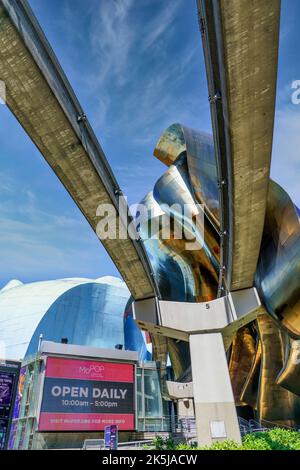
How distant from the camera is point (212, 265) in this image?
27750mm

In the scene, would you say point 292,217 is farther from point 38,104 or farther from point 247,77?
point 38,104

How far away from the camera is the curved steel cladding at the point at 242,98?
754 centimetres

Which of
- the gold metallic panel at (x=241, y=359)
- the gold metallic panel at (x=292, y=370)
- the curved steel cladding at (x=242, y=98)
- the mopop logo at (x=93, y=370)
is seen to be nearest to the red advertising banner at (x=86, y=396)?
the mopop logo at (x=93, y=370)

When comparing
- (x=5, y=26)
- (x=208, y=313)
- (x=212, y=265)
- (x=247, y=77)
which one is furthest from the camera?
(x=212, y=265)

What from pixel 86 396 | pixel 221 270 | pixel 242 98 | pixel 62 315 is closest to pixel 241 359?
pixel 86 396

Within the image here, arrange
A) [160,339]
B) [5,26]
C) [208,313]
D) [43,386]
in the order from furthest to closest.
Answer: [160,339], [43,386], [208,313], [5,26]

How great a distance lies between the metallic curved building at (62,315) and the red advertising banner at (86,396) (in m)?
26.8

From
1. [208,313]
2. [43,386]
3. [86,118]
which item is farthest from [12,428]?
[86,118]

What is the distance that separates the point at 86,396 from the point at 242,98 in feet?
60.5

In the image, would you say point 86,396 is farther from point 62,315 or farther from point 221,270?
point 62,315

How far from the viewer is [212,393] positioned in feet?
49.1

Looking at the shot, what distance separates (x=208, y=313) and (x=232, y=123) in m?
9.74
